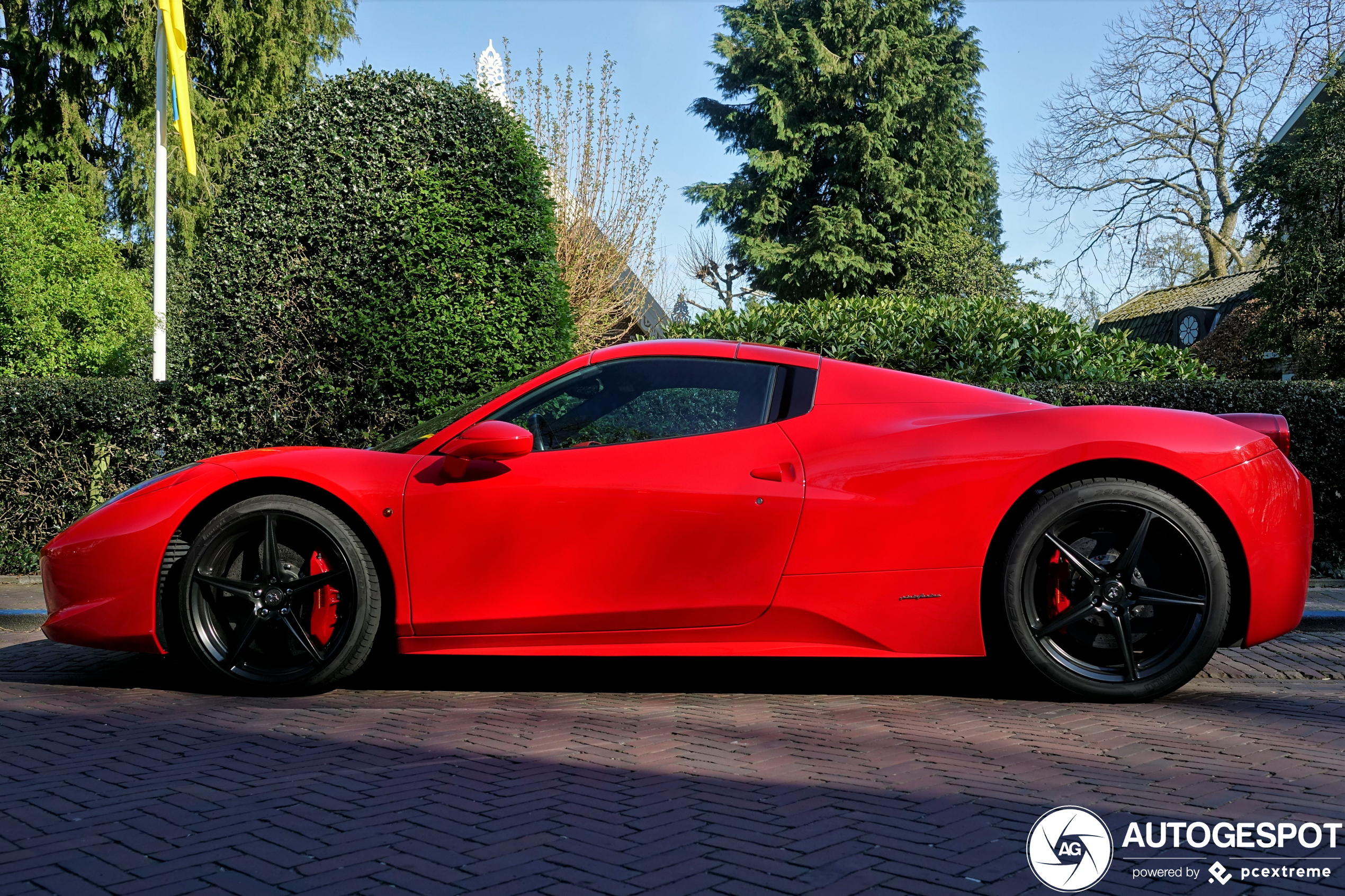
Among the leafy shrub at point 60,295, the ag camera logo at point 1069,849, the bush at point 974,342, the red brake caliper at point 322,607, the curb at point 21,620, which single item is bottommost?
the curb at point 21,620

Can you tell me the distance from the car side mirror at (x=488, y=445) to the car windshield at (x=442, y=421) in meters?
0.24

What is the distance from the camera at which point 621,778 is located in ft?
10.2

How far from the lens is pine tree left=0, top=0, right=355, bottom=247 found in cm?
2127

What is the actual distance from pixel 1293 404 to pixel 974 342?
2.19 meters

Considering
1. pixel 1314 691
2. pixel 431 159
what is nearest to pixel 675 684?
pixel 1314 691

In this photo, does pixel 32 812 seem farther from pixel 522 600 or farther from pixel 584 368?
pixel 584 368

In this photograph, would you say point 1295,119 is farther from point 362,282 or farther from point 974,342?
point 362,282

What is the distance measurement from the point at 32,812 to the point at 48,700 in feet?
5.40

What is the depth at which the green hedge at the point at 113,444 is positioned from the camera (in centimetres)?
738

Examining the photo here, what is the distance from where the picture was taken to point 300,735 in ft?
11.9

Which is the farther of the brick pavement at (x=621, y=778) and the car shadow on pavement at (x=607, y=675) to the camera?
the car shadow on pavement at (x=607, y=675)

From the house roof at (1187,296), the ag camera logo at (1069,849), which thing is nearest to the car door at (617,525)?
the ag camera logo at (1069,849)

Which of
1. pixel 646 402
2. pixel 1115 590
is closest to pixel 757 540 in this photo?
pixel 646 402

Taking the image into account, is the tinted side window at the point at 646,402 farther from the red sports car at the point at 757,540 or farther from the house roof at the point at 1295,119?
the house roof at the point at 1295,119
